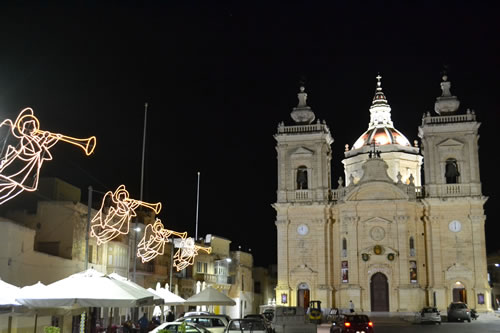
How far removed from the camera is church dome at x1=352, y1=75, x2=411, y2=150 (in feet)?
221

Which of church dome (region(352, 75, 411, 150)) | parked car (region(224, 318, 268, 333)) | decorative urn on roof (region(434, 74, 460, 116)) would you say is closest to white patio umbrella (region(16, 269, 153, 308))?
parked car (region(224, 318, 268, 333))

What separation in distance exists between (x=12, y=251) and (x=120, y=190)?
5.29 metres

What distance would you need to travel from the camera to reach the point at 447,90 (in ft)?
201

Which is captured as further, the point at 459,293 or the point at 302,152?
the point at 302,152

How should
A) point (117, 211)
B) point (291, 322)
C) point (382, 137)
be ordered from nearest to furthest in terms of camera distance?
point (291, 322)
point (117, 211)
point (382, 137)

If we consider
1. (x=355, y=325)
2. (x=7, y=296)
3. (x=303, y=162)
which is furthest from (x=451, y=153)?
(x=7, y=296)

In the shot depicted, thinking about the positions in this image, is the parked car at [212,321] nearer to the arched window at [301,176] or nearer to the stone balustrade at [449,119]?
the arched window at [301,176]

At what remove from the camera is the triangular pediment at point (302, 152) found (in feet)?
201

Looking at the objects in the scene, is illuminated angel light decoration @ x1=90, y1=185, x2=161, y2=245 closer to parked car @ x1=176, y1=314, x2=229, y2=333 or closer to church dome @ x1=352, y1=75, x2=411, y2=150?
parked car @ x1=176, y1=314, x2=229, y2=333

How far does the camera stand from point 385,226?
58.5 meters

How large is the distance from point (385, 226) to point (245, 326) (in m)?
37.0

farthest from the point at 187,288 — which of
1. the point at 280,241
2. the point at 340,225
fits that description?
the point at 340,225

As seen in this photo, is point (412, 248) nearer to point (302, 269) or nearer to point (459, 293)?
point (459, 293)

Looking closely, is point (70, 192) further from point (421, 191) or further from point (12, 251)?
point (421, 191)
